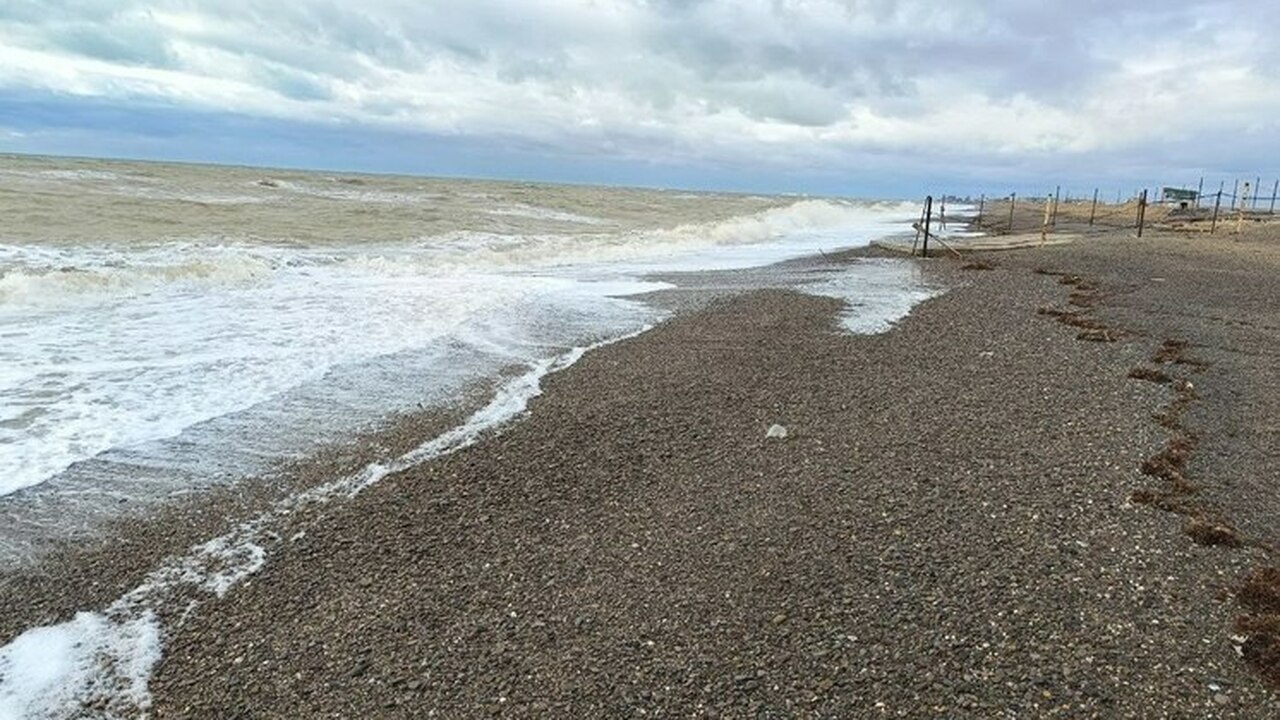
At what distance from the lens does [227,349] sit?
10539mm

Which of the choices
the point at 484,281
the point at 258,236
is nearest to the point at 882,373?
the point at 484,281

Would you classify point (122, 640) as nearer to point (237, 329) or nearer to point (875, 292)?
point (237, 329)

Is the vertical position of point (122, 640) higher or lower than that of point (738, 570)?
lower

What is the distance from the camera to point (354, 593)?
4.61 m

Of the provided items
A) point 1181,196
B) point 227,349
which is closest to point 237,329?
point 227,349

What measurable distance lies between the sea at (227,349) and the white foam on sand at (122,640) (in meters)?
0.01

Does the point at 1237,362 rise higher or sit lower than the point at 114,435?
higher

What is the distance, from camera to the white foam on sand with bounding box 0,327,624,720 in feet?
12.3

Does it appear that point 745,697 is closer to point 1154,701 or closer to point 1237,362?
point 1154,701

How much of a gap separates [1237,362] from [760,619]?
8.75 meters

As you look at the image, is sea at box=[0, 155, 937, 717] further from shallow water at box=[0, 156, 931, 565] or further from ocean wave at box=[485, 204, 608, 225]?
ocean wave at box=[485, 204, 608, 225]

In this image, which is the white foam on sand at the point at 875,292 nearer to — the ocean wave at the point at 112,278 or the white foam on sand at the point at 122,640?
the white foam on sand at the point at 122,640

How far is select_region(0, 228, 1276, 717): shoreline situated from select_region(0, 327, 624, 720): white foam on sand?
0.55 ft

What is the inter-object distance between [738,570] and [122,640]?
3359mm
